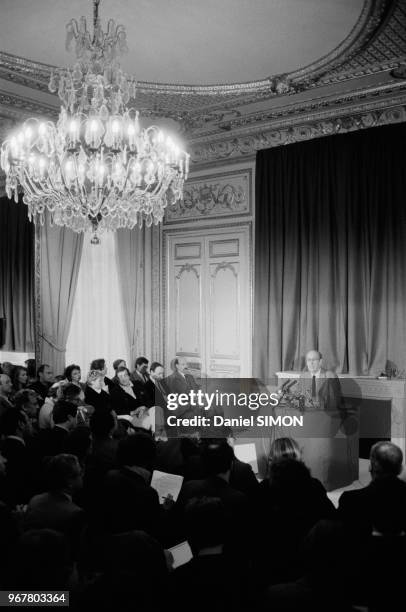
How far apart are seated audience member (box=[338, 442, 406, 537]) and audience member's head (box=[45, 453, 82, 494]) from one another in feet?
4.57

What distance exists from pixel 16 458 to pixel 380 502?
7.83 ft

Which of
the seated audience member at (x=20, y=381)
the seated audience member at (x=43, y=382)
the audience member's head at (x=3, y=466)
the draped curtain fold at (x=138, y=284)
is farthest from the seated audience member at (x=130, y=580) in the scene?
the draped curtain fold at (x=138, y=284)

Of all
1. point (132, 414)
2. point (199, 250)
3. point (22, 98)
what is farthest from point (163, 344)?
point (22, 98)

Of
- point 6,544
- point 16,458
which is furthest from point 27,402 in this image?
point 6,544

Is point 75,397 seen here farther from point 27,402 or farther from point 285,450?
point 285,450

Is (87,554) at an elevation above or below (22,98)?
below

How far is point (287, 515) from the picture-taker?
107 inches

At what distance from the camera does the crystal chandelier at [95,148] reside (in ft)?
16.1

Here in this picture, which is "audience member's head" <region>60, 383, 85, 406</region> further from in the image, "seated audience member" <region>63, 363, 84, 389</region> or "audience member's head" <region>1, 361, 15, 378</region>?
"audience member's head" <region>1, 361, 15, 378</region>

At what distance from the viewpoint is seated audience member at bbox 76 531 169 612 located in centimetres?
188

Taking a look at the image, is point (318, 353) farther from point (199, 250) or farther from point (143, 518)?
point (143, 518)

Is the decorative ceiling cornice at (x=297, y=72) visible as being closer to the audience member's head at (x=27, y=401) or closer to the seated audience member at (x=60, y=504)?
the audience member's head at (x=27, y=401)

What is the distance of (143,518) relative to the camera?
2.92m

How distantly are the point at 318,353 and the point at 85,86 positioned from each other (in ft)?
12.4
